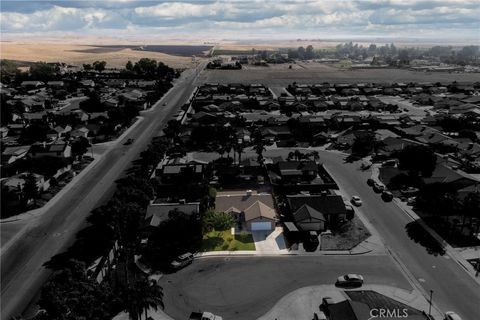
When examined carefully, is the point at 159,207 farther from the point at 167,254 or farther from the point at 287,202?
the point at 287,202

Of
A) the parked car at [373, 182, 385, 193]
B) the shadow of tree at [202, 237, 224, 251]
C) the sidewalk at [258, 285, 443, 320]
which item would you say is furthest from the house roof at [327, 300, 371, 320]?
the parked car at [373, 182, 385, 193]

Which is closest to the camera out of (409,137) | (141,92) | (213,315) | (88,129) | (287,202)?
(213,315)

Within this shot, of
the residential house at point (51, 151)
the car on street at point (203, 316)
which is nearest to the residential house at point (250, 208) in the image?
the car on street at point (203, 316)

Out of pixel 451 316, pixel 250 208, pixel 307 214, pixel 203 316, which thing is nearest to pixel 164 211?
pixel 250 208

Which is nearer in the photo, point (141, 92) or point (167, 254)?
point (167, 254)

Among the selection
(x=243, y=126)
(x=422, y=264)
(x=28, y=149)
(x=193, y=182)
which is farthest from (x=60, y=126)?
(x=422, y=264)

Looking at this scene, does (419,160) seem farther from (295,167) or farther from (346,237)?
(346,237)
